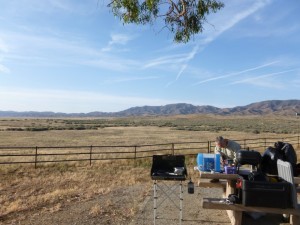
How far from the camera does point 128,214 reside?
8539 millimetres

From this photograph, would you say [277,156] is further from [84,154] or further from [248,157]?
[84,154]

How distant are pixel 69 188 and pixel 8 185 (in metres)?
2.65

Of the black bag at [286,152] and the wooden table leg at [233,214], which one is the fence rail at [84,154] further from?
the black bag at [286,152]

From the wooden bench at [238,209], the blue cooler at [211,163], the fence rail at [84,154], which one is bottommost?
the fence rail at [84,154]

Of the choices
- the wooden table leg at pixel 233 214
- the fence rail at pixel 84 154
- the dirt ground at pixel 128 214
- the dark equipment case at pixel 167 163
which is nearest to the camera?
the wooden table leg at pixel 233 214

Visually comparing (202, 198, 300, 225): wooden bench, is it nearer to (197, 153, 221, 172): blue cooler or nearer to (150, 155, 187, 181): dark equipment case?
(197, 153, 221, 172): blue cooler

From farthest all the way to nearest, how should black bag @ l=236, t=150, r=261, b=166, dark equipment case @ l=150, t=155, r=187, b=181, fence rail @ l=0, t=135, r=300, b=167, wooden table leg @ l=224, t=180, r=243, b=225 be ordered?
1. fence rail @ l=0, t=135, r=300, b=167
2. dark equipment case @ l=150, t=155, r=187, b=181
3. black bag @ l=236, t=150, r=261, b=166
4. wooden table leg @ l=224, t=180, r=243, b=225

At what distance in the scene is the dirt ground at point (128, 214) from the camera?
7.88 meters

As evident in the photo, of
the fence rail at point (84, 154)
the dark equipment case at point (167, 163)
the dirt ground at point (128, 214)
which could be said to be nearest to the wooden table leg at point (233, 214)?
the dirt ground at point (128, 214)

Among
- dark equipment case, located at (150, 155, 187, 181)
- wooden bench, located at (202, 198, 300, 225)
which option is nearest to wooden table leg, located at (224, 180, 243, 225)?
wooden bench, located at (202, 198, 300, 225)

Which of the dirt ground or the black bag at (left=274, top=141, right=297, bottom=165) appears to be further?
the dirt ground

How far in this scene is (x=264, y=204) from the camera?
20.3 ft

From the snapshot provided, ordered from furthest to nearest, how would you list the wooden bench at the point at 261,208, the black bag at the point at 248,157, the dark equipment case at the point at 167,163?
the dark equipment case at the point at 167,163 → the black bag at the point at 248,157 → the wooden bench at the point at 261,208

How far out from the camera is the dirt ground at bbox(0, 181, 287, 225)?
7.88 metres
